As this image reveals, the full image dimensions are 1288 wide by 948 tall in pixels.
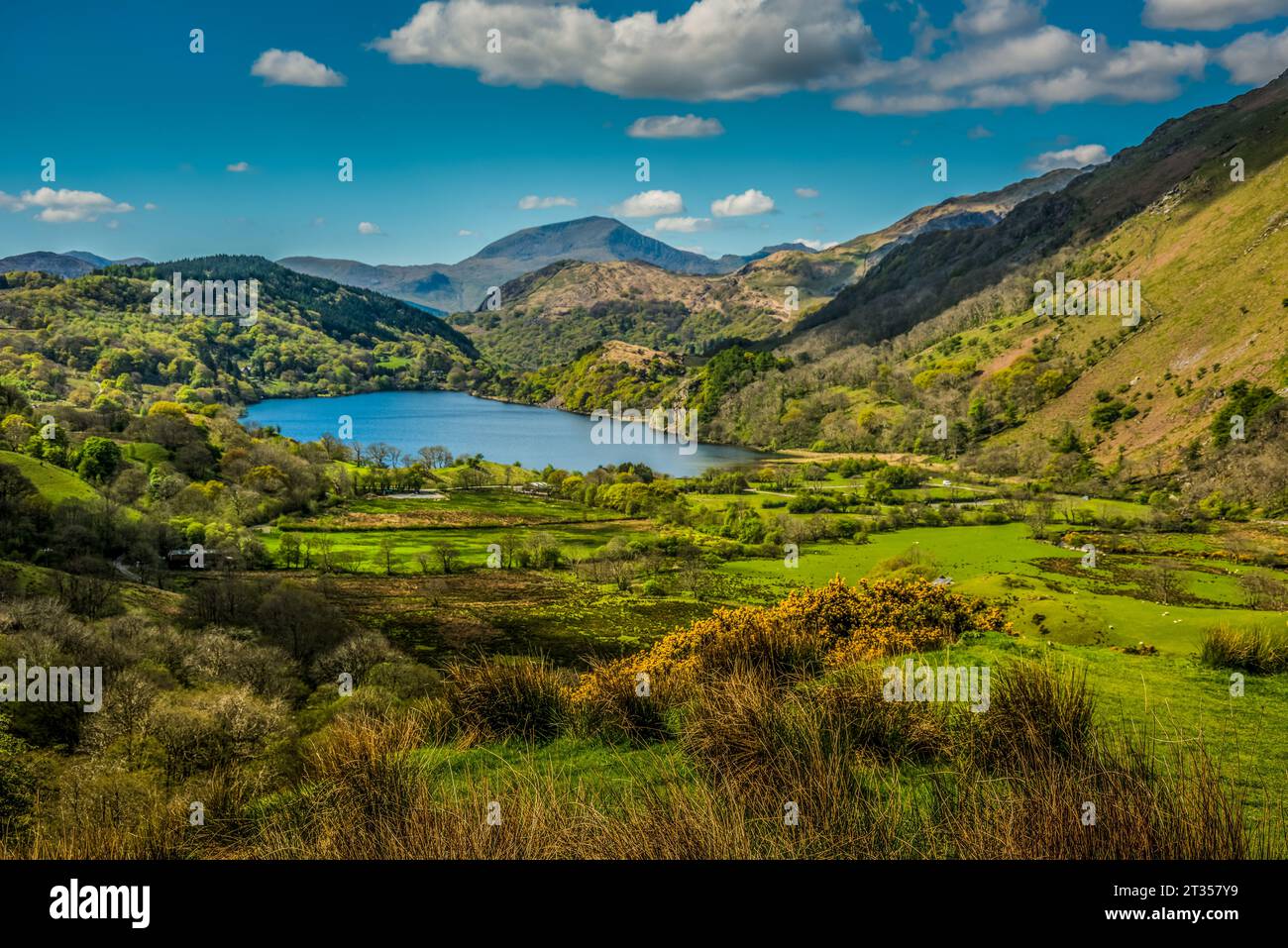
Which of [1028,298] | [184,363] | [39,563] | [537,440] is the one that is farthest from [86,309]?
[1028,298]

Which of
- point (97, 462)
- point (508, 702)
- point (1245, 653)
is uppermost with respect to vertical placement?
point (97, 462)

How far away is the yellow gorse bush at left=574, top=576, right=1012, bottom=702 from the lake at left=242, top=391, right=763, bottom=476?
89.7m

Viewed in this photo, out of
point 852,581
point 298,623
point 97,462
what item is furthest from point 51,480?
point 852,581

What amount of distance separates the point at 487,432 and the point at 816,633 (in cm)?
14173

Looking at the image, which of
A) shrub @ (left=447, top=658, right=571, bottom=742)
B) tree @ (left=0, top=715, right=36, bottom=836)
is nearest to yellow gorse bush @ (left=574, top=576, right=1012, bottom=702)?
shrub @ (left=447, top=658, right=571, bottom=742)

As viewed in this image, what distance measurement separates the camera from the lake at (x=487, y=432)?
12000 cm

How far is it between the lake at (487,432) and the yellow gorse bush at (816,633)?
89.7m

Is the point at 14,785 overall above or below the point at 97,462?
below

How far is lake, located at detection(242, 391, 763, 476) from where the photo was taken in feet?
394

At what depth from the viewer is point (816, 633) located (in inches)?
452

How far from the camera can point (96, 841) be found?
457cm

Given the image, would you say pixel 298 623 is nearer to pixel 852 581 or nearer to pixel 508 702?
pixel 508 702

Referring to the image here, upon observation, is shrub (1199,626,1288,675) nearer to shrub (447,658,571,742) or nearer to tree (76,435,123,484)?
shrub (447,658,571,742)
